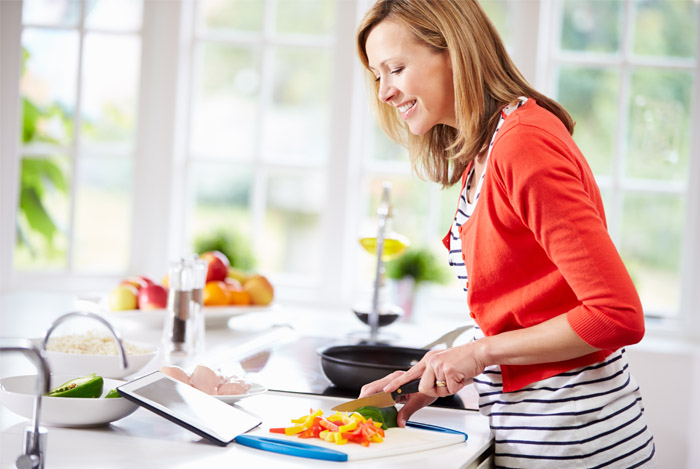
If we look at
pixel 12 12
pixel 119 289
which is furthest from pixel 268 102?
pixel 119 289

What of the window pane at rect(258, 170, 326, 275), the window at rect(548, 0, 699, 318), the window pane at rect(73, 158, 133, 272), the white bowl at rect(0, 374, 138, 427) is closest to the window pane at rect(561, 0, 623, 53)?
the window at rect(548, 0, 699, 318)

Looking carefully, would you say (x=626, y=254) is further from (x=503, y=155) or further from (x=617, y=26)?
(x=503, y=155)

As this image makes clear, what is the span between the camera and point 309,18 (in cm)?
346

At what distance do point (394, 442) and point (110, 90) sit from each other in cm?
258

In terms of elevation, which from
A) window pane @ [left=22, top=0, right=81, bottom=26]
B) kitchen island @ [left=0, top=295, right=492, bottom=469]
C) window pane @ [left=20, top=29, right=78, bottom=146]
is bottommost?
kitchen island @ [left=0, top=295, right=492, bottom=469]

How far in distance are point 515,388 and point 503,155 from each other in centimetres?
40

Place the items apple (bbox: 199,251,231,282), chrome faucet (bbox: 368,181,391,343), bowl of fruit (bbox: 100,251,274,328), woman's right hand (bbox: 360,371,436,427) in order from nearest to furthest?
woman's right hand (bbox: 360,371,436,427) → bowl of fruit (bbox: 100,251,274,328) → chrome faucet (bbox: 368,181,391,343) → apple (bbox: 199,251,231,282)

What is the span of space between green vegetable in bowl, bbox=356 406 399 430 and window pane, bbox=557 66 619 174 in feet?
7.12

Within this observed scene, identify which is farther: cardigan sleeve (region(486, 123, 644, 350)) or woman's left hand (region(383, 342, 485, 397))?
woman's left hand (region(383, 342, 485, 397))

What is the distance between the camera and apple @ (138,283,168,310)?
232 cm

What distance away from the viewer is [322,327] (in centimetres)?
266

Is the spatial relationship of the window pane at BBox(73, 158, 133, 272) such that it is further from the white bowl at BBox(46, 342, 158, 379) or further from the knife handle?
the knife handle

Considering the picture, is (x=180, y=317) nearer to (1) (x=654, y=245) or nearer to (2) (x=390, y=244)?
(2) (x=390, y=244)

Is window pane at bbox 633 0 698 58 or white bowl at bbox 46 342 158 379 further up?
window pane at bbox 633 0 698 58
